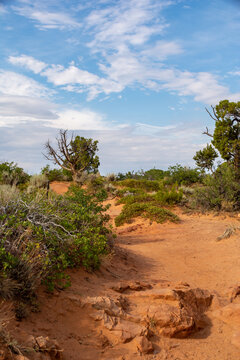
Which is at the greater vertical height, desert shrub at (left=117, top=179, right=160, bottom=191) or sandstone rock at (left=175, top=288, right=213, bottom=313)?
desert shrub at (left=117, top=179, right=160, bottom=191)

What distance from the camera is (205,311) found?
4.84 meters

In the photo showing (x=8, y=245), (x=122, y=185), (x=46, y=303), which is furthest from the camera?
(x=122, y=185)

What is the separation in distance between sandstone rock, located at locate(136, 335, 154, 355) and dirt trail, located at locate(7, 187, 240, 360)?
5 centimetres

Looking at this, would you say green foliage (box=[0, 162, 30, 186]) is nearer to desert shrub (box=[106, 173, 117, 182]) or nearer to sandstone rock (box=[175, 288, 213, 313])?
desert shrub (box=[106, 173, 117, 182])

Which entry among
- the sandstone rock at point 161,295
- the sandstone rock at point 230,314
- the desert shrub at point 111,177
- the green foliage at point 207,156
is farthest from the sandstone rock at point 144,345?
the desert shrub at point 111,177

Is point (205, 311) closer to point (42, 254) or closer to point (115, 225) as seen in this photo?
point (42, 254)

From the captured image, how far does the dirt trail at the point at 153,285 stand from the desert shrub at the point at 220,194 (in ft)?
15.7

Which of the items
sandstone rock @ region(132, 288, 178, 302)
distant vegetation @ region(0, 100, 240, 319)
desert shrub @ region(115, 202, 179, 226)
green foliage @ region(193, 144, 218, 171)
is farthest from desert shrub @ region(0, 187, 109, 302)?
green foliage @ region(193, 144, 218, 171)

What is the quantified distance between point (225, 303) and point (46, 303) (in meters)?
2.87

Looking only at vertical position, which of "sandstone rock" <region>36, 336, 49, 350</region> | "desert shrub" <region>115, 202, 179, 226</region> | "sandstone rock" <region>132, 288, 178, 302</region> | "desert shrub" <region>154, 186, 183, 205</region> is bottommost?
"sandstone rock" <region>132, 288, 178, 302</region>

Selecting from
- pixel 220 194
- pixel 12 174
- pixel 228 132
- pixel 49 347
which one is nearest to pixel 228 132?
pixel 228 132

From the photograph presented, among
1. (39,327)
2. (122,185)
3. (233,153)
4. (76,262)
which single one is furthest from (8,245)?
(122,185)

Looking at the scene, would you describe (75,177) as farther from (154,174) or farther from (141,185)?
(154,174)

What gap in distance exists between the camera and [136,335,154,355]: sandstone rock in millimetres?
3464
